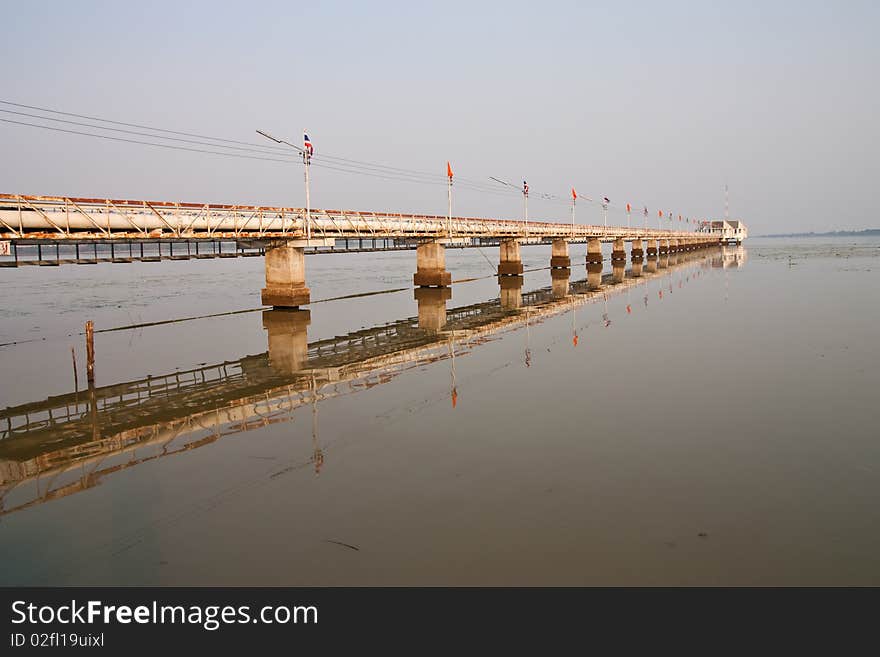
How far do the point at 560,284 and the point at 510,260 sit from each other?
971 centimetres

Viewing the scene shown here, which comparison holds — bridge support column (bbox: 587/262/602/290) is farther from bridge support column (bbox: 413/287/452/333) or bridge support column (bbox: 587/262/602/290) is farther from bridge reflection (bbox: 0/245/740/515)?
bridge reflection (bbox: 0/245/740/515)

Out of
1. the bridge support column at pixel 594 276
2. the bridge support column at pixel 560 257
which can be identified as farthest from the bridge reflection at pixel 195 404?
the bridge support column at pixel 560 257

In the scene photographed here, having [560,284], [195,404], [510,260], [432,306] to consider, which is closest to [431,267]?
[560,284]

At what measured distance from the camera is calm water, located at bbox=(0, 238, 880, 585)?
840 cm

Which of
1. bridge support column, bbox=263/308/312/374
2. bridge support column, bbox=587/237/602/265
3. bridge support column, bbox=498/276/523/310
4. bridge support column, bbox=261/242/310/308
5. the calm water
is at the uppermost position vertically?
bridge support column, bbox=587/237/602/265

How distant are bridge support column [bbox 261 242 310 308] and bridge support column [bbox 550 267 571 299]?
731 inches

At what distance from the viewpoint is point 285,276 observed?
39.0 meters

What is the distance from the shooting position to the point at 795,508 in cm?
959

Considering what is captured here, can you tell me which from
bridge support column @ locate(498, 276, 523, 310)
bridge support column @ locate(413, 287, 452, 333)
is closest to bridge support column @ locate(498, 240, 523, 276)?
bridge support column @ locate(498, 276, 523, 310)

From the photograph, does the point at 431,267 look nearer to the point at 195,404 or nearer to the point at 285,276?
the point at 285,276

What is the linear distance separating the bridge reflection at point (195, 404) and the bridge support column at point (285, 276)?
6153 millimetres

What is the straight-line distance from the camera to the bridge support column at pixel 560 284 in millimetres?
49972

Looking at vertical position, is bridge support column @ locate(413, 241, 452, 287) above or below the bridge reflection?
above
